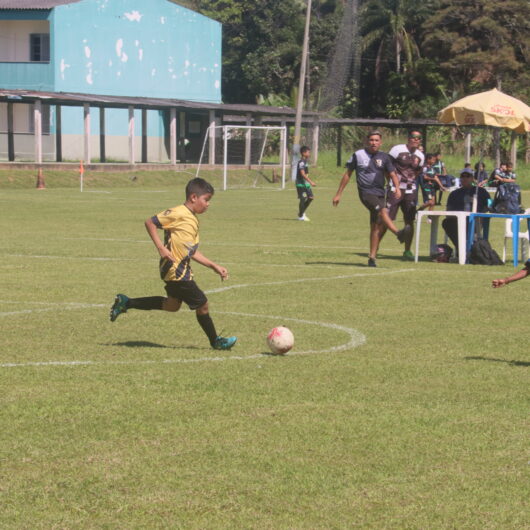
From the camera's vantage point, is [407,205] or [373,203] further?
[407,205]

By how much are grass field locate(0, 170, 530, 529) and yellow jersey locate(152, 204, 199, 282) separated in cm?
68

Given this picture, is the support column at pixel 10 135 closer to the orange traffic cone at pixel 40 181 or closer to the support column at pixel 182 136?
the orange traffic cone at pixel 40 181

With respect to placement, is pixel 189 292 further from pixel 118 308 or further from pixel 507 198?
pixel 507 198

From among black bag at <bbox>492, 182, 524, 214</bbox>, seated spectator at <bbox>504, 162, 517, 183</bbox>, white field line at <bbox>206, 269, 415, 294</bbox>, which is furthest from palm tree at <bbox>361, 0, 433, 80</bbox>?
white field line at <bbox>206, 269, 415, 294</bbox>

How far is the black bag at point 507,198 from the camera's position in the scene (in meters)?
22.6

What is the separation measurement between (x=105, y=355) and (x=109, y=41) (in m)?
51.6

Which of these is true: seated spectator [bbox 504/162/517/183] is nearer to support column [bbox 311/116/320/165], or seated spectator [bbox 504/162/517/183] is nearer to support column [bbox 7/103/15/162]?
support column [bbox 7/103/15/162]

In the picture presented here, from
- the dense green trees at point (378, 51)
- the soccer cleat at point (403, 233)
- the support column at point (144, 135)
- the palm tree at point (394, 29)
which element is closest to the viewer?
the soccer cleat at point (403, 233)

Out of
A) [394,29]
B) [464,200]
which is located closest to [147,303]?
[464,200]

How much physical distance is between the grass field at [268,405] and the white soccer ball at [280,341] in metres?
0.12

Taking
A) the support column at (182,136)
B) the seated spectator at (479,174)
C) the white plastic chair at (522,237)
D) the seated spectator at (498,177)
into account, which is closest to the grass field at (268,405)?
the white plastic chair at (522,237)

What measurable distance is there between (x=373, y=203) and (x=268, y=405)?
32.1 feet

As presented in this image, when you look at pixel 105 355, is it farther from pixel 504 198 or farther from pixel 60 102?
pixel 60 102

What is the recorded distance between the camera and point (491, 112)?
729 inches
